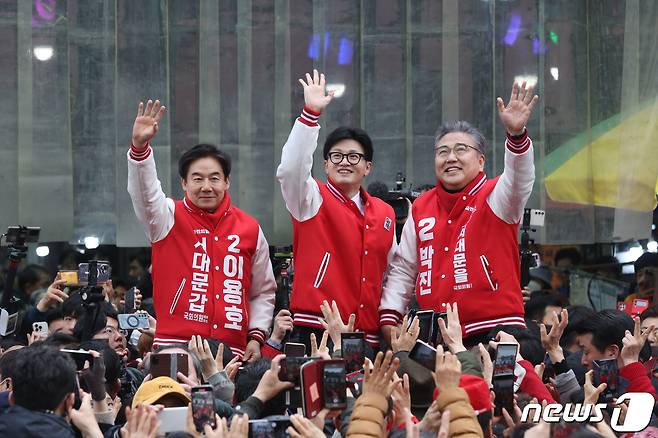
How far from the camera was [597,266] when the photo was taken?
1151cm

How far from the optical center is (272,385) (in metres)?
5.36

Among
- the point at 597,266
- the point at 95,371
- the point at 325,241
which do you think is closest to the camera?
the point at 95,371

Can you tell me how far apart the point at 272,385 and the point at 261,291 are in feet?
7.15

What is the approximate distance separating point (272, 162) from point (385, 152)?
89 centimetres

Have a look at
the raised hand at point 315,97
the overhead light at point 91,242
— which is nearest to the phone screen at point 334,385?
the raised hand at point 315,97

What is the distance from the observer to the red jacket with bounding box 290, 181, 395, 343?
713 centimetres

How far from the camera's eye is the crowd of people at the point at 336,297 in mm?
5551

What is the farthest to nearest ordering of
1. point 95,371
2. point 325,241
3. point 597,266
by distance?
point 597,266
point 325,241
point 95,371

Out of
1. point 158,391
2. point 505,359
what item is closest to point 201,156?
point 158,391

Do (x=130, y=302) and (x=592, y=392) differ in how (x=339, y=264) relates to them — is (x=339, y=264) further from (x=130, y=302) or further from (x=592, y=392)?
(x=592, y=392)

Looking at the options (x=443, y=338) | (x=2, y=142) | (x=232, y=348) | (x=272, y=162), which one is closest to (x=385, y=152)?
(x=272, y=162)

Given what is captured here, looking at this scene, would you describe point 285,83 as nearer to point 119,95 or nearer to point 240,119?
point 240,119

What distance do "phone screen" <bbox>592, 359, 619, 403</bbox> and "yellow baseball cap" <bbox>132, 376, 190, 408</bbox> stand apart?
5.60 ft

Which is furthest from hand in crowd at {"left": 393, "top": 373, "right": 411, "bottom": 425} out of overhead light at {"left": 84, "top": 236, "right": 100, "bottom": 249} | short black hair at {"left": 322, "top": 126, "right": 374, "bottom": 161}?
overhead light at {"left": 84, "top": 236, "right": 100, "bottom": 249}
